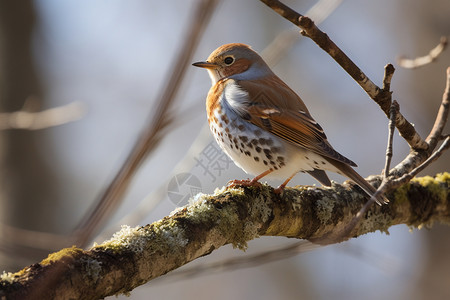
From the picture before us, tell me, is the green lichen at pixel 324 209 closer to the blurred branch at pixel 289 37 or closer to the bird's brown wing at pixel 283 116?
the bird's brown wing at pixel 283 116

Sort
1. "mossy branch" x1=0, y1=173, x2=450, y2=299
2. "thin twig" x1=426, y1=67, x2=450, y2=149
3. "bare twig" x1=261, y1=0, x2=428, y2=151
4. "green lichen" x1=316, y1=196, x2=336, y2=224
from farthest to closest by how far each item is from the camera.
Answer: "thin twig" x1=426, y1=67, x2=450, y2=149 → "green lichen" x1=316, y1=196, x2=336, y2=224 → "bare twig" x1=261, y1=0, x2=428, y2=151 → "mossy branch" x1=0, y1=173, x2=450, y2=299

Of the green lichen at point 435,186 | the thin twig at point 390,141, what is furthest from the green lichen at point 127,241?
the green lichen at point 435,186

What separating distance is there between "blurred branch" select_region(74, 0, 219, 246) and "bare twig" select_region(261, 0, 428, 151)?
3.69 ft

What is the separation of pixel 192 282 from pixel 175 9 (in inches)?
192

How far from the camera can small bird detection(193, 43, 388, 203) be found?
3820 millimetres

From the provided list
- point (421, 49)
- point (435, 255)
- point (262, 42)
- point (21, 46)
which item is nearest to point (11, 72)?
point (21, 46)

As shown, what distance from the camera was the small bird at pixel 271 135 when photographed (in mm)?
3820

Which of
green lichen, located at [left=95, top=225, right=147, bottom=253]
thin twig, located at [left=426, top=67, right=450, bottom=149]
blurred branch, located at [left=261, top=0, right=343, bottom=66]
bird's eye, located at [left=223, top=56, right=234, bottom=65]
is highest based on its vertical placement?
bird's eye, located at [left=223, top=56, right=234, bottom=65]

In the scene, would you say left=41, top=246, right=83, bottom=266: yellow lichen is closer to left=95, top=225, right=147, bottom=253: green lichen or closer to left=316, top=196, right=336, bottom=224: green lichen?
left=95, top=225, right=147, bottom=253: green lichen

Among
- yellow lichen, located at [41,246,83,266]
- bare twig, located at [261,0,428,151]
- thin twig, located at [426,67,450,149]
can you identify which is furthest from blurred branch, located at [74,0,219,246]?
thin twig, located at [426,67,450,149]

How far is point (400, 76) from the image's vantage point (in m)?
7.24

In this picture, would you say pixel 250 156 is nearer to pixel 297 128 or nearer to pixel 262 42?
pixel 297 128

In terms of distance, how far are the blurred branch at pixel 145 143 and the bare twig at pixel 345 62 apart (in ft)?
3.69

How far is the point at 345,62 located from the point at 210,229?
1.21 m
